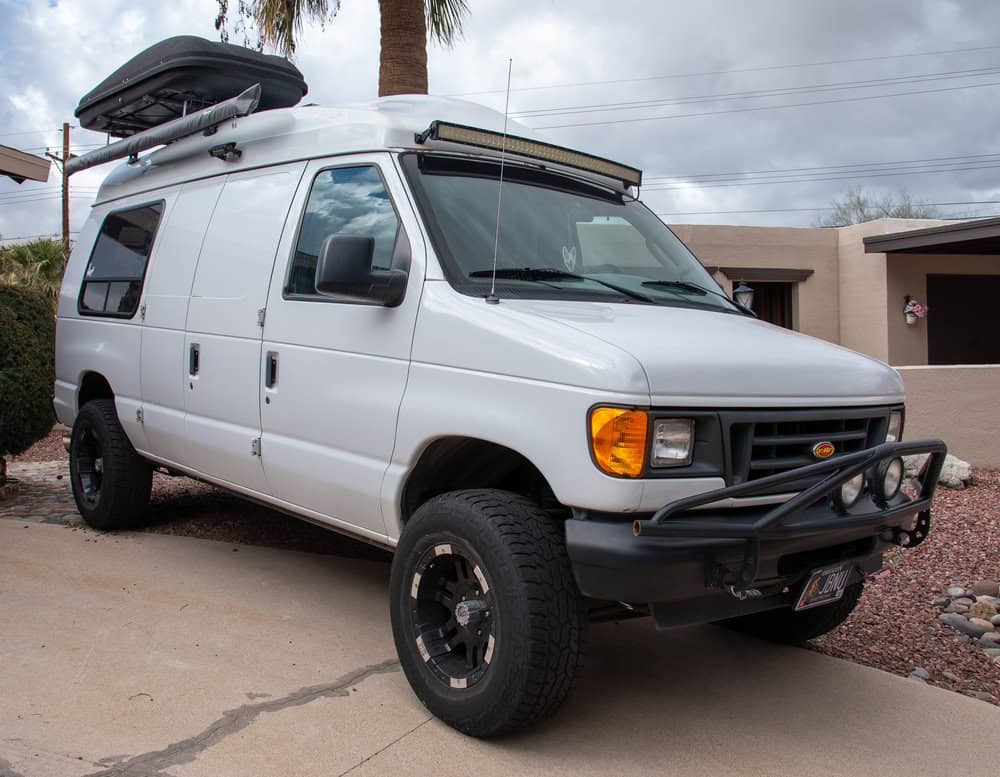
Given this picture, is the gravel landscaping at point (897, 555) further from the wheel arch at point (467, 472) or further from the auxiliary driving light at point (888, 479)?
the wheel arch at point (467, 472)

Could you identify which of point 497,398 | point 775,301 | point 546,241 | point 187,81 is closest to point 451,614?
point 497,398

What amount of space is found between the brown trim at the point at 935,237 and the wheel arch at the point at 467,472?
1349cm

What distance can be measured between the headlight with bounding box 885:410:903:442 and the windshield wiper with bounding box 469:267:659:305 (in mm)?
1062

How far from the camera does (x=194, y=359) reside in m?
5.20

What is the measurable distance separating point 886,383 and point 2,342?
616 centimetres

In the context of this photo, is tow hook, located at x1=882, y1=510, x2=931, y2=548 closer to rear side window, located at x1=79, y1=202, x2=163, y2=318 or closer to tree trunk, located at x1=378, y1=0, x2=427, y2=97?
rear side window, located at x1=79, y1=202, x2=163, y2=318

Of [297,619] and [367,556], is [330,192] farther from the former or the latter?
[367,556]

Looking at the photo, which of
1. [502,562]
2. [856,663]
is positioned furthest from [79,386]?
[856,663]

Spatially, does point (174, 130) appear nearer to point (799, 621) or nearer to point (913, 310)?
point (799, 621)

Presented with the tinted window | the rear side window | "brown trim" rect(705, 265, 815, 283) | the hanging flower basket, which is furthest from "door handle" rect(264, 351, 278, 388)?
the hanging flower basket

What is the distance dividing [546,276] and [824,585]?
5.37 feet

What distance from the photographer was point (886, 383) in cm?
376

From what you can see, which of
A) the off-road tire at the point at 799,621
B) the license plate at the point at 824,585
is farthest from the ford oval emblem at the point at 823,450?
the off-road tire at the point at 799,621

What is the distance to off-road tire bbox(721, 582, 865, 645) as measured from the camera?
4336 millimetres
